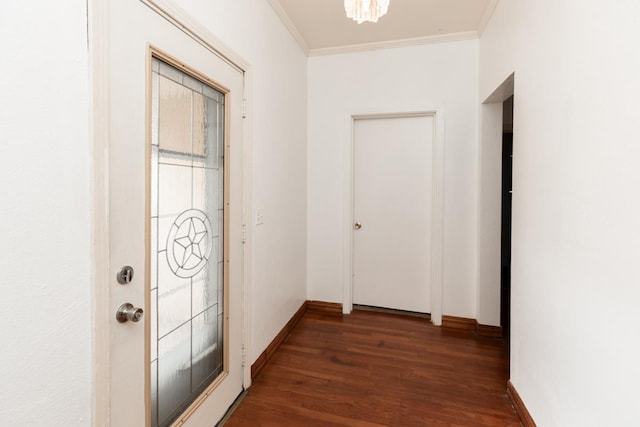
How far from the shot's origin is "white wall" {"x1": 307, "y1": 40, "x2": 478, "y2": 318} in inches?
111

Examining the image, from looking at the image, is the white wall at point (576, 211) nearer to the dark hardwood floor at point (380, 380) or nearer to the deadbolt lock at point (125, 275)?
the dark hardwood floor at point (380, 380)

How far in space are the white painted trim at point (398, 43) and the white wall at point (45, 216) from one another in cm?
256

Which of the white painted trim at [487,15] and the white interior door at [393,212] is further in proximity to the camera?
the white interior door at [393,212]

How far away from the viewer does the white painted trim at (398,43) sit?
2.76 m

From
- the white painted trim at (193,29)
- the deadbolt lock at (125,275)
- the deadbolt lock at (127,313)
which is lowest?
the deadbolt lock at (127,313)

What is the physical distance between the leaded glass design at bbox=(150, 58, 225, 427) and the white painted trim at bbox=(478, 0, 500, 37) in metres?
2.13

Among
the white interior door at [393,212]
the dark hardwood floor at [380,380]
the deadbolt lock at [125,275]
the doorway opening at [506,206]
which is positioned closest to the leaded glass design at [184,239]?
the deadbolt lock at [125,275]

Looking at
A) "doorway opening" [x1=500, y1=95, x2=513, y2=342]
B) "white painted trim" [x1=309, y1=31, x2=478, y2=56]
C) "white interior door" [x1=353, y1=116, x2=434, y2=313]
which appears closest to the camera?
"white painted trim" [x1=309, y1=31, x2=478, y2=56]

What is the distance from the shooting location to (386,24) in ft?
8.61

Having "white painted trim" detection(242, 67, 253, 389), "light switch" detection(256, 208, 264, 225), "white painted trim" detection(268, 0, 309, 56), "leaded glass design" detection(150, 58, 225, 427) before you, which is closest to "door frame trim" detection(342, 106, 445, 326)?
"white painted trim" detection(268, 0, 309, 56)

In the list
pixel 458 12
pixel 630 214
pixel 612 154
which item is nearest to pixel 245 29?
pixel 458 12

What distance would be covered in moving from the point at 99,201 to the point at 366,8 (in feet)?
4.19

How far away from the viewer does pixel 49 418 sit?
84 centimetres

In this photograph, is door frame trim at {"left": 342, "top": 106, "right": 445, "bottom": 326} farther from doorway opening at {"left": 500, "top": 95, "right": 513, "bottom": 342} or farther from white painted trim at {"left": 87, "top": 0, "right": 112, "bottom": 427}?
white painted trim at {"left": 87, "top": 0, "right": 112, "bottom": 427}
